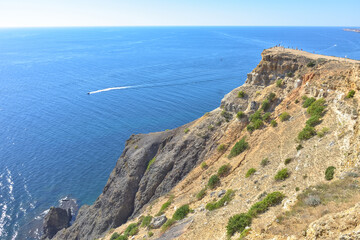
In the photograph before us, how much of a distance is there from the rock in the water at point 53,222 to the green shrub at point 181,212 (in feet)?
115

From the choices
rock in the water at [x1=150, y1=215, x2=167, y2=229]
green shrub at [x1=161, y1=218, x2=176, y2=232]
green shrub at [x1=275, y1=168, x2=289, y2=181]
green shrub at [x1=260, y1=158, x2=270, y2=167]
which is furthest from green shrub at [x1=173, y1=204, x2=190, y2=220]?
green shrub at [x1=275, y1=168, x2=289, y2=181]

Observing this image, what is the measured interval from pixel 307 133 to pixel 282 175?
23.1 feet

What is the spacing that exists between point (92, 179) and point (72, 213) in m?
9.40

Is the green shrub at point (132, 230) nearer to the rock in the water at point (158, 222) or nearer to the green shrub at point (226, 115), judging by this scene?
the rock in the water at point (158, 222)

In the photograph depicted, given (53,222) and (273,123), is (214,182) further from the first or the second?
(53,222)

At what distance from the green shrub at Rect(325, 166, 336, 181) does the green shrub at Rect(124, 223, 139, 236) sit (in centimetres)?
2356

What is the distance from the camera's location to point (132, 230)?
33.1 meters

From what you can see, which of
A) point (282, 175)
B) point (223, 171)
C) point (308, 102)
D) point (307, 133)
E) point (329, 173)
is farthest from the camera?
point (308, 102)

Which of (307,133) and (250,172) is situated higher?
(307,133)

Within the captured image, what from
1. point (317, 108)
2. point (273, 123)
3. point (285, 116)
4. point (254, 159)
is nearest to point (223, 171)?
point (254, 159)

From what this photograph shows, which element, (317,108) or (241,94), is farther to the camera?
(241,94)

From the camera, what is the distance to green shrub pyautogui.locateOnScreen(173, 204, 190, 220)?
28630mm

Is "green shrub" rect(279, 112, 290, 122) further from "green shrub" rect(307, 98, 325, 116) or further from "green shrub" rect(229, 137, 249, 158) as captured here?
"green shrub" rect(229, 137, 249, 158)

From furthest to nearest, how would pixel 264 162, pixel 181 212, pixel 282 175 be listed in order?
pixel 264 162 < pixel 181 212 < pixel 282 175
